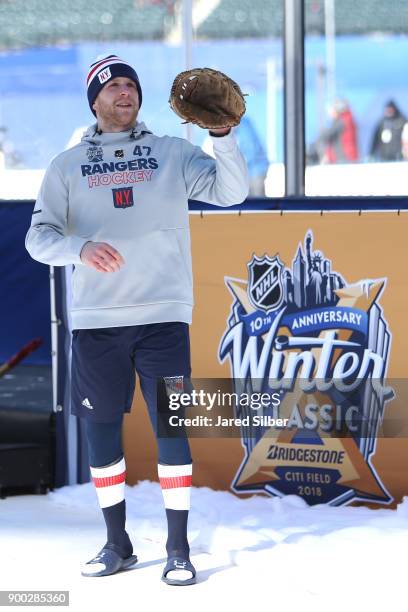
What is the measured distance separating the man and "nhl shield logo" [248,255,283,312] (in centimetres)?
85

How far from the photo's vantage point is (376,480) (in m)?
4.16

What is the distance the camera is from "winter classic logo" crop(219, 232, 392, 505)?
4.13m

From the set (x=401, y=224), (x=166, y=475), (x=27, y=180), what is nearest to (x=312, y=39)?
(x=27, y=180)

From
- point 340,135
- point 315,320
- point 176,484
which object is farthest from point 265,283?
point 340,135

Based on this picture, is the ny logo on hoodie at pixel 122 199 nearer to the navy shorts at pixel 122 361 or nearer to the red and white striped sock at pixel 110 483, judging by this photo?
the navy shorts at pixel 122 361

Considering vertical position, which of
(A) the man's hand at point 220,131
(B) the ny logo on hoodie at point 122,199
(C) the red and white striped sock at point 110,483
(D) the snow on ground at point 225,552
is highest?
(A) the man's hand at point 220,131

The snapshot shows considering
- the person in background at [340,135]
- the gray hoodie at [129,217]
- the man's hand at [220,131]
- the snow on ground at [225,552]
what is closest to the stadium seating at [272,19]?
the person in background at [340,135]

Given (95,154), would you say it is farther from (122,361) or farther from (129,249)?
(122,361)

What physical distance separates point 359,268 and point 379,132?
11143 millimetres

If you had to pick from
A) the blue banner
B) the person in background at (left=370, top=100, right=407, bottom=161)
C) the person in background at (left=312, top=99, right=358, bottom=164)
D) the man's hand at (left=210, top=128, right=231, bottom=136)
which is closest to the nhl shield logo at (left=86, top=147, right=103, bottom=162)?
the man's hand at (left=210, top=128, right=231, bottom=136)

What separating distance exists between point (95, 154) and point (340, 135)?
41.4ft

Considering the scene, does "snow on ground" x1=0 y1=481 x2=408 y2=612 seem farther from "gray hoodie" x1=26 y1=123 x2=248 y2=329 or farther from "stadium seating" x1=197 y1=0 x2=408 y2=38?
"stadium seating" x1=197 y1=0 x2=408 y2=38

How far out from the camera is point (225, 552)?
3645 mm

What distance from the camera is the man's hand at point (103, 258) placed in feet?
10.2
